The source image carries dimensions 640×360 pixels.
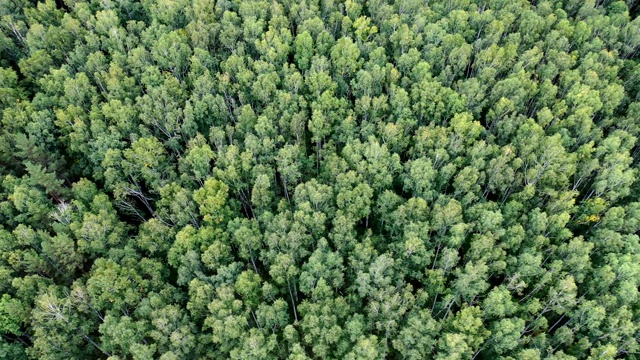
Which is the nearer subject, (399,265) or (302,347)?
(302,347)

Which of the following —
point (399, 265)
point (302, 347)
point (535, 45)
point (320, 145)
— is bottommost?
point (302, 347)

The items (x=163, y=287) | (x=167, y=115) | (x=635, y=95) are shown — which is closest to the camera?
(x=163, y=287)

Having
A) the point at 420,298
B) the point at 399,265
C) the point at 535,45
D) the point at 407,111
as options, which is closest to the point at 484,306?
the point at 420,298

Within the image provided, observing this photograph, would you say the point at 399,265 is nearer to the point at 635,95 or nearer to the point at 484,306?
the point at 484,306

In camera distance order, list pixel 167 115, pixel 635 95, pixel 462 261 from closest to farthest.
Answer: pixel 462 261 < pixel 167 115 < pixel 635 95

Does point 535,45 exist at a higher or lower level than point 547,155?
higher

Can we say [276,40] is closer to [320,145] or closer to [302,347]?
[320,145]

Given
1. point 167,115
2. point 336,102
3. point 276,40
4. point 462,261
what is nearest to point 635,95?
point 462,261
